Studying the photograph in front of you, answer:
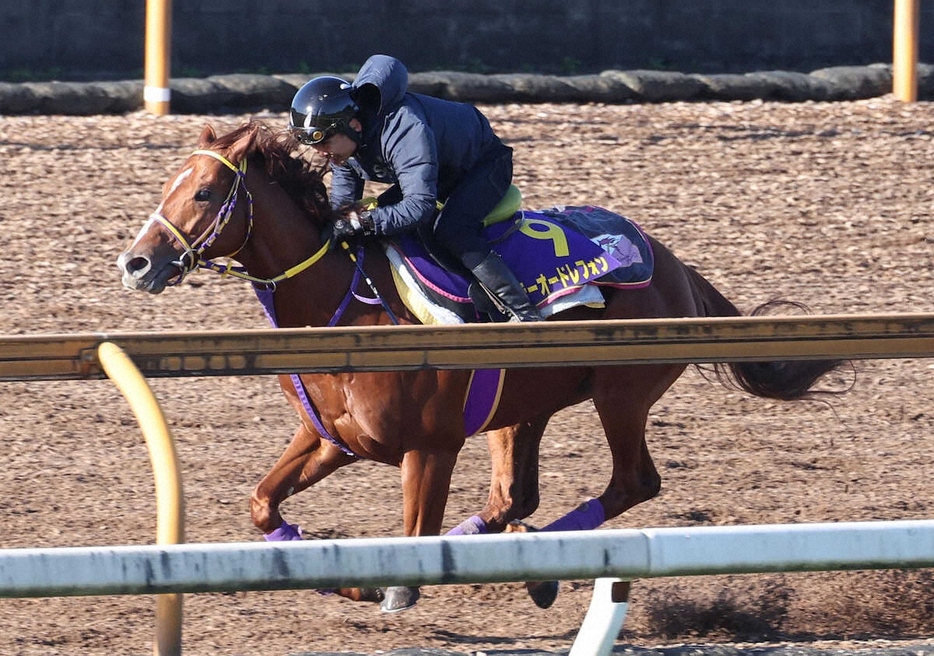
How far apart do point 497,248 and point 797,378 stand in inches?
57.3

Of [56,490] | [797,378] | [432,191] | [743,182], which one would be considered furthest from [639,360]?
[743,182]

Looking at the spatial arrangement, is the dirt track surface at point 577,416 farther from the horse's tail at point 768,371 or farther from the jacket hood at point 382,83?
the jacket hood at point 382,83

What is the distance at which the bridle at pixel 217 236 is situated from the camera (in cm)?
486

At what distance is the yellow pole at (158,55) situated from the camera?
982 cm

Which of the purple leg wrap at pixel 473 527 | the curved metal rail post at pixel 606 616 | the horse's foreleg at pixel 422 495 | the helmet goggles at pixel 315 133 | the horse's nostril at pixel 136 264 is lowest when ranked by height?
the purple leg wrap at pixel 473 527

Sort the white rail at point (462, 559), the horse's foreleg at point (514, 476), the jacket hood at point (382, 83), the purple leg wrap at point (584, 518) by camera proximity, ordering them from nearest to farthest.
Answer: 1. the white rail at point (462, 559)
2. the jacket hood at point (382, 83)
3. the purple leg wrap at point (584, 518)
4. the horse's foreleg at point (514, 476)

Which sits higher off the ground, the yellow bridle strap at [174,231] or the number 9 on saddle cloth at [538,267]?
the yellow bridle strap at [174,231]

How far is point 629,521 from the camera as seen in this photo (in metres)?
6.05

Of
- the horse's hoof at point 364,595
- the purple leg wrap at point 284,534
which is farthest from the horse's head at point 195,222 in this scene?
the horse's hoof at point 364,595

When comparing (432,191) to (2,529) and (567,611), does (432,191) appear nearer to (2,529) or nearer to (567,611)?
(567,611)

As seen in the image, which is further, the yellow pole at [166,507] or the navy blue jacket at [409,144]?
the navy blue jacket at [409,144]

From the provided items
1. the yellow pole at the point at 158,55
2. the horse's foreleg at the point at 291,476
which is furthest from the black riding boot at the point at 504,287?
the yellow pole at the point at 158,55

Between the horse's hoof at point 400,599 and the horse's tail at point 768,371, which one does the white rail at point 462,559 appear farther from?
the horse's tail at point 768,371

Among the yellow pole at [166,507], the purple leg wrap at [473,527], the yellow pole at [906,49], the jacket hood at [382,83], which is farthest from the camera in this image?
the yellow pole at [906,49]
